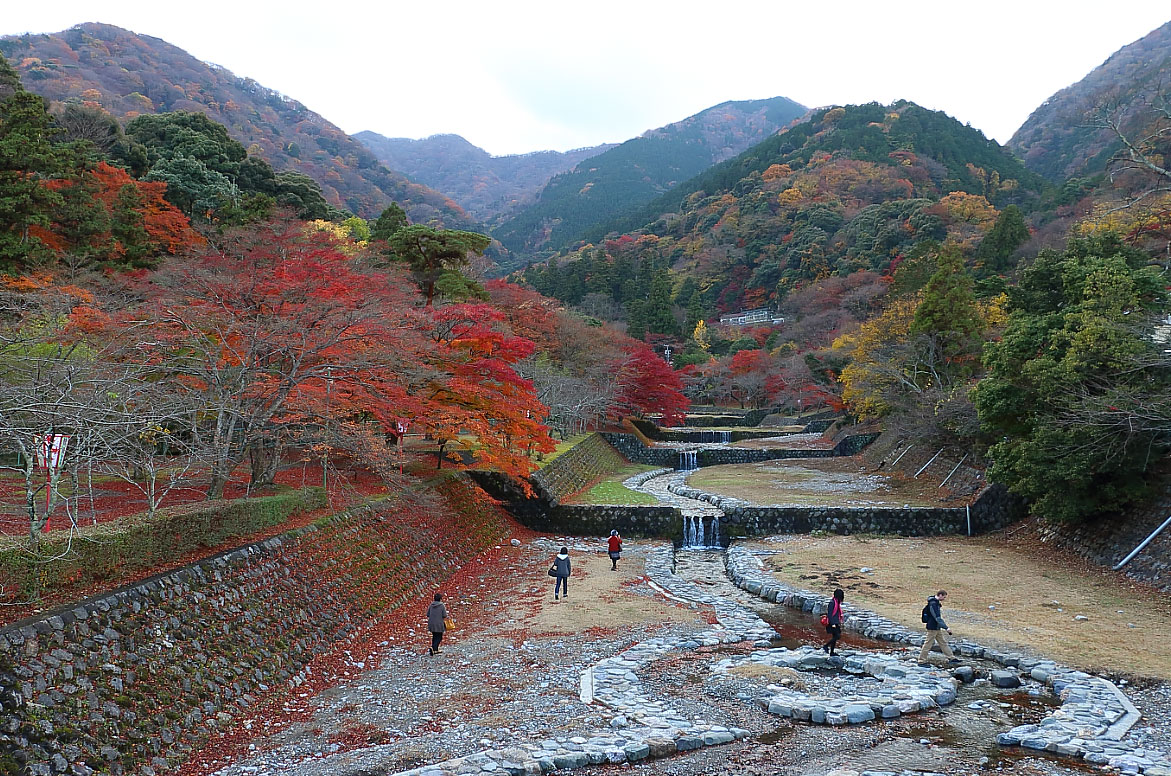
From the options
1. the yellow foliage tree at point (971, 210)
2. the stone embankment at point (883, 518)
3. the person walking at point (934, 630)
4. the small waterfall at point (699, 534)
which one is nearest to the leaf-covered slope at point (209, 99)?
the yellow foliage tree at point (971, 210)

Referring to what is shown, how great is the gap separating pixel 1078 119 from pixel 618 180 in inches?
3695

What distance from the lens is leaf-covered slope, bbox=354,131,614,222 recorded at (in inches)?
6619

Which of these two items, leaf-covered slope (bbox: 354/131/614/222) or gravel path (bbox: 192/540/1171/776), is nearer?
gravel path (bbox: 192/540/1171/776)

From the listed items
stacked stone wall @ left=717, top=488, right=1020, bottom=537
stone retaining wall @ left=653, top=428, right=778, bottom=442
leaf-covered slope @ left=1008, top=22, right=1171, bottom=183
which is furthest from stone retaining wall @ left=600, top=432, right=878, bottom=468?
leaf-covered slope @ left=1008, top=22, right=1171, bottom=183

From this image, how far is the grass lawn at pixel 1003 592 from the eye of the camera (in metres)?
11.5

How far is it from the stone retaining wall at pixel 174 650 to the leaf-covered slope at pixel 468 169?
150153 millimetres

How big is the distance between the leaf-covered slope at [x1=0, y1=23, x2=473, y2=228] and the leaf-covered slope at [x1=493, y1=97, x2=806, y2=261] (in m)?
20.1

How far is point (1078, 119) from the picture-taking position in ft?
227

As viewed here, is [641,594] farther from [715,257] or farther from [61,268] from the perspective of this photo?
[715,257]

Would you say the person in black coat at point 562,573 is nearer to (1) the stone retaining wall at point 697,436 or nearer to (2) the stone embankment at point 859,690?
(2) the stone embankment at point 859,690

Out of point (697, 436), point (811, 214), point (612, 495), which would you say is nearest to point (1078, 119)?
point (811, 214)

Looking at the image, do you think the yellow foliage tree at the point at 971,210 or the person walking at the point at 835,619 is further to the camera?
the yellow foliage tree at the point at 971,210

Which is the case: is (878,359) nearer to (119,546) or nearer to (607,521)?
(607,521)

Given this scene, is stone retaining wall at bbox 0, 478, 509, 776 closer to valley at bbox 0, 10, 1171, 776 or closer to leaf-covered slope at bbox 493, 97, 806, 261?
valley at bbox 0, 10, 1171, 776
